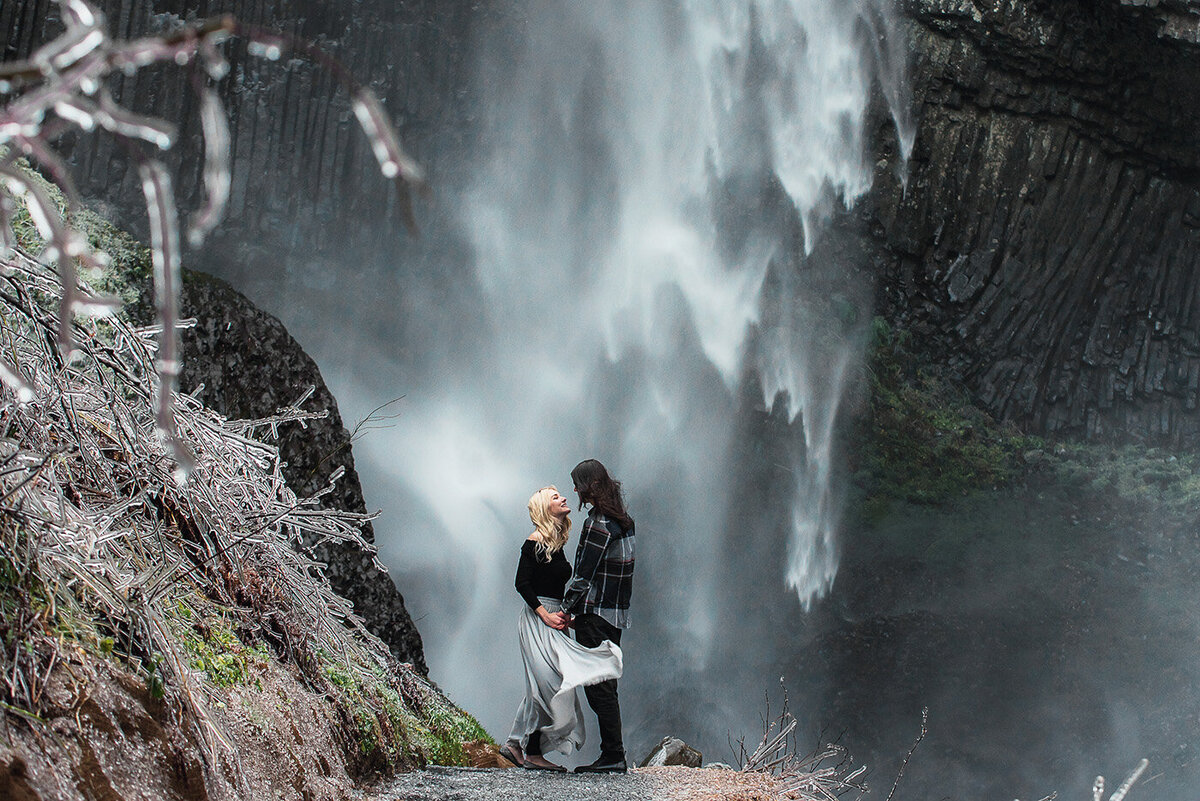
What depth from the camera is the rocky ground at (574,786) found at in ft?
11.2

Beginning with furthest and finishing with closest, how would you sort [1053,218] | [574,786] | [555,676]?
[1053,218]
[555,676]
[574,786]

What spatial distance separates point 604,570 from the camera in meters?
4.76

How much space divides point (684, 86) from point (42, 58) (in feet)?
51.4

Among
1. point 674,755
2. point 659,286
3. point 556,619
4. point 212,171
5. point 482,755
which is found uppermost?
point 659,286

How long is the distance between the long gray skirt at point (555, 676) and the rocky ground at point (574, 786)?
1.39 feet

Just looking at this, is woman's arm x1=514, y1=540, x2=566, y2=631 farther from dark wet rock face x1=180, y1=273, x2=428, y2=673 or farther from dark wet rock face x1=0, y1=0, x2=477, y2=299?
dark wet rock face x1=0, y1=0, x2=477, y2=299

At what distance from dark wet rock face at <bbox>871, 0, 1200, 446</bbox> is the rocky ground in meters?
12.7

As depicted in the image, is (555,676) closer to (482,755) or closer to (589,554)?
(589,554)

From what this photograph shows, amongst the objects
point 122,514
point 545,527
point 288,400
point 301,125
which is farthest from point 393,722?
point 301,125

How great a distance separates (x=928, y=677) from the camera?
1472 centimetres

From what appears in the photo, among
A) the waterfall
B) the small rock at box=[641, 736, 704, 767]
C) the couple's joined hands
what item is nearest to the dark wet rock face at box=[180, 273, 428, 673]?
the small rock at box=[641, 736, 704, 767]

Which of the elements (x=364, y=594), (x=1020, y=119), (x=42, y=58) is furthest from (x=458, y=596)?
(x=42, y=58)

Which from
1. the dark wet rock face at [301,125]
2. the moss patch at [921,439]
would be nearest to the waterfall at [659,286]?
the moss patch at [921,439]

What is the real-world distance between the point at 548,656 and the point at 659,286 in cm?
1119
